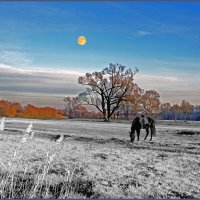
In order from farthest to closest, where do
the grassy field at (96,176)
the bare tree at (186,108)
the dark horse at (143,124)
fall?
the bare tree at (186,108) → the dark horse at (143,124) → the grassy field at (96,176)

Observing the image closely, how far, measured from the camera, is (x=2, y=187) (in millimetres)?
9961

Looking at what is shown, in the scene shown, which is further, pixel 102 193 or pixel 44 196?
pixel 102 193

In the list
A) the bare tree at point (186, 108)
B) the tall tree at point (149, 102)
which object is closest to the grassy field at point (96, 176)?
the tall tree at point (149, 102)

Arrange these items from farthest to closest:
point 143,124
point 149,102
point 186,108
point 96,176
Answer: point 186,108 → point 149,102 → point 143,124 → point 96,176

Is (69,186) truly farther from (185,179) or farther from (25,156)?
(25,156)

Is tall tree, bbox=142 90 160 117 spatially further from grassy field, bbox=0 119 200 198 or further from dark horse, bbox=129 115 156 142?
grassy field, bbox=0 119 200 198

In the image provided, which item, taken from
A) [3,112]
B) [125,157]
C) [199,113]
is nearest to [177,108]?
[199,113]

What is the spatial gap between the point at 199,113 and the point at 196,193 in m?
145

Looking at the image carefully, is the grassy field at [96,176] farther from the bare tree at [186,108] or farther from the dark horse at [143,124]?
the bare tree at [186,108]

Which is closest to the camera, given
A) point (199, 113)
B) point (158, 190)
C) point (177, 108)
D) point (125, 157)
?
point (158, 190)

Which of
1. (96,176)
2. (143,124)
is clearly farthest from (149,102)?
(96,176)

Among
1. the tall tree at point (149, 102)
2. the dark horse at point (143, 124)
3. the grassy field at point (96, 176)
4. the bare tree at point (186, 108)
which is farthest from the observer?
the bare tree at point (186, 108)

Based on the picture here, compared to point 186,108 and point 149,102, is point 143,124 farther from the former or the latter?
point 186,108

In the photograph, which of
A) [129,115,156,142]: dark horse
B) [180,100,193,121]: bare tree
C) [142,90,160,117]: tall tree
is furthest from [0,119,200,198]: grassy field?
[180,100,193,121]: bare tree
